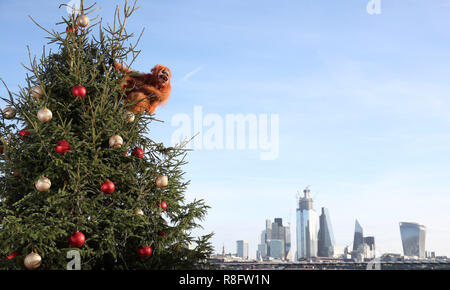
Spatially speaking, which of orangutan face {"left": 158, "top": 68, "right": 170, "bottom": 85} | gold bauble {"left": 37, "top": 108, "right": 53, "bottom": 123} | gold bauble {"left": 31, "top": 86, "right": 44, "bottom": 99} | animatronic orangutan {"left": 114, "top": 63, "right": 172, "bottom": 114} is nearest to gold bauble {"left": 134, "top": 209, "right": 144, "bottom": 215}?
gold bauble {"left": 37, "top": 108, "right": 53, "bottom": 123}

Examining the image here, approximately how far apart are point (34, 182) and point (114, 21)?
1.66 m

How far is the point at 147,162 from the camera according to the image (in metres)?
3.68

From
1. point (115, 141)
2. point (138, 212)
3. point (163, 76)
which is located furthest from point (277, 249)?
point (115, 141)

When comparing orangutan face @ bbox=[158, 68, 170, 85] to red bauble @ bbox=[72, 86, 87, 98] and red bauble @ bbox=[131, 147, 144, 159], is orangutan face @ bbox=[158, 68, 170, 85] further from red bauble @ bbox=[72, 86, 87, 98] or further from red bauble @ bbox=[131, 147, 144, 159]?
red bauble @ bbox=[72, 86, 87, 98]

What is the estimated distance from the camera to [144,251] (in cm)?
340

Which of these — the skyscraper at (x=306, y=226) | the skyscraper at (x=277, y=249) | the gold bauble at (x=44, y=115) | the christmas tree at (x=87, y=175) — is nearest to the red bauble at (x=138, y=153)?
the christmas tree at (x=87, y=175)

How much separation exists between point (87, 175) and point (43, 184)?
0.36 m

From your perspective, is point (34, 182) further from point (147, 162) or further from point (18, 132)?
point (147, 162)

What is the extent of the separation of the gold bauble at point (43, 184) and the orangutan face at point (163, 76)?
183 cm

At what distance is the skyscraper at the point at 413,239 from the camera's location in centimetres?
8206

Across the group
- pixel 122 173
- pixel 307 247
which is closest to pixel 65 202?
pixel 122 173

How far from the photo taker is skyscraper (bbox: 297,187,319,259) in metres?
90.3

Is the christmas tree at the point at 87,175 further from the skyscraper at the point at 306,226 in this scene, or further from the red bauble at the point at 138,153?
the skyscraper at the point at 306,226

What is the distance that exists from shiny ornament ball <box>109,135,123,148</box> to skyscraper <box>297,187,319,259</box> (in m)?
89.8
